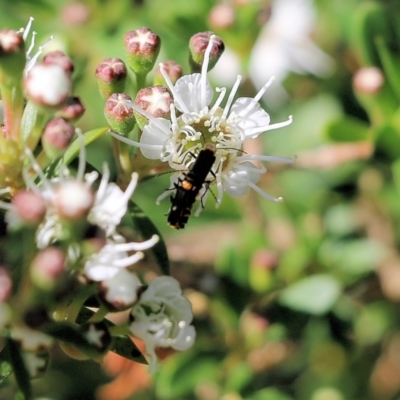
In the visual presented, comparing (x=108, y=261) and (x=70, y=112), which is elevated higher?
(x=70, y=112)

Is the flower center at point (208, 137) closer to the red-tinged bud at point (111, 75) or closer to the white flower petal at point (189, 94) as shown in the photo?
the white flower petal at point (189, 94)

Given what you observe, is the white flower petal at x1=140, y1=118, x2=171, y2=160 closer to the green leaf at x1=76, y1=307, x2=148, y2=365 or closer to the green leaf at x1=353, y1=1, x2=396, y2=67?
the green leaf at x1=76, y1=307, x2=148, y2=365

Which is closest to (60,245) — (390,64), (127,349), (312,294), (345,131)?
(127,349)

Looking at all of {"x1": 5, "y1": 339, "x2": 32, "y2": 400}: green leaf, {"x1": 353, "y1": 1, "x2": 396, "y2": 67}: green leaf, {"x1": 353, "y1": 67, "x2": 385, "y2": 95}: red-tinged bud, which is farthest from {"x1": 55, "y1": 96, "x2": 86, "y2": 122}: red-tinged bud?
{"x1": 353, "y1": 1, "x2": 396, "y2": 67}: green leaf

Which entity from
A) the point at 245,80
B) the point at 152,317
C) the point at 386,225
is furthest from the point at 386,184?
the point at 152,317

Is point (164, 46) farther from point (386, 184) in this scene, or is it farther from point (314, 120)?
point (386, 184)

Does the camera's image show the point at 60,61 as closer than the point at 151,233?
Yes

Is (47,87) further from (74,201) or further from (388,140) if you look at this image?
(388,140)

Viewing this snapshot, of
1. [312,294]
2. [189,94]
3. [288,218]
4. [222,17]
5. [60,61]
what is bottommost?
[288,218]
